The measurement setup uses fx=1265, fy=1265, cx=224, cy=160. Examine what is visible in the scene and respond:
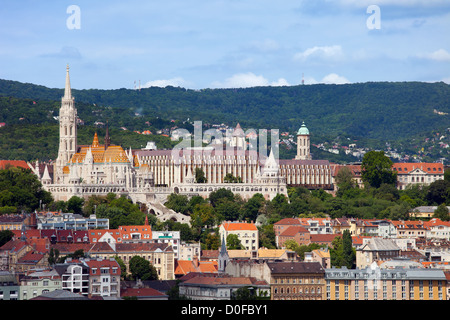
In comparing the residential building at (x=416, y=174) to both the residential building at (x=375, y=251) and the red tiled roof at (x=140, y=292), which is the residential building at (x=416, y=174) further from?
the red tiled roof at (x=140, y=292)

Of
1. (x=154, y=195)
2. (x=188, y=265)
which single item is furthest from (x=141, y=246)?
(x=154, y=195)

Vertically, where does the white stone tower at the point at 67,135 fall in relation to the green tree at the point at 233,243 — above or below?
above

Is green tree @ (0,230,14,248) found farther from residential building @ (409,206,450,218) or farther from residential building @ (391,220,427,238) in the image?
residential building @ (409,206,450,218)

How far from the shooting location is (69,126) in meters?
130

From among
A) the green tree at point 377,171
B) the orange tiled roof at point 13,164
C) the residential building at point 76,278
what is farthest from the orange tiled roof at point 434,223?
the residential building at point 76,278

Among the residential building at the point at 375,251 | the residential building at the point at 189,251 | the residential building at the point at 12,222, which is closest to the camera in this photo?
the residential building at the point at 375,251

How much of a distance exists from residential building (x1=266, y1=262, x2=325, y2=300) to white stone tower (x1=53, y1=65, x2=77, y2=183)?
142 feet

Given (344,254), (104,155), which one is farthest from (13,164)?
(344,254)

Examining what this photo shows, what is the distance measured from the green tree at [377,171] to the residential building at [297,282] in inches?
1988

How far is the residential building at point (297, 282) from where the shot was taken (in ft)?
274

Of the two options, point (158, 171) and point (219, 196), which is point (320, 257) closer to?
point (219, 196)

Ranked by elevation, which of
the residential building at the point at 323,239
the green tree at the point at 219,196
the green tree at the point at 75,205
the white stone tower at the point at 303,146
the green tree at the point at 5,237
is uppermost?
the white stone tower at the point at 303,146
